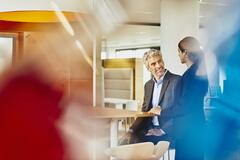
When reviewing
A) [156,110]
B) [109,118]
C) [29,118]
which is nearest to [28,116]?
[29,118]

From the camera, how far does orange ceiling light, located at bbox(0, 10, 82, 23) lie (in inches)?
51.9

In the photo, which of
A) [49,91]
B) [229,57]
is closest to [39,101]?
[49,91]

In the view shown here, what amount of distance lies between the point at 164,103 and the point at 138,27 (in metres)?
0.35

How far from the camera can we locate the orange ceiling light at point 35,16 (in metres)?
1.32

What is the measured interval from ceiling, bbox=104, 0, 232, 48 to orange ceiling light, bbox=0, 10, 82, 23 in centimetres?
18

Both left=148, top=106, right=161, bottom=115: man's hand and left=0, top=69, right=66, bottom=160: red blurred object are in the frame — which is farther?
left=148, top=106, right=161, bottom=115: man's hand

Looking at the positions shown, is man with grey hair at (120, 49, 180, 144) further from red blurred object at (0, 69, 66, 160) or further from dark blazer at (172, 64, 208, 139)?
red blurred object at (0, 69, 66, 160)

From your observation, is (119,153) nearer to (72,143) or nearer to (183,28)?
(72,143)

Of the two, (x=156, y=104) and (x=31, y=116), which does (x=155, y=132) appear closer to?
(x=156, y=104)

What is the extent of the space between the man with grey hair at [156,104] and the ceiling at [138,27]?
0.07m

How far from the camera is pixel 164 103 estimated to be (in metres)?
1.45

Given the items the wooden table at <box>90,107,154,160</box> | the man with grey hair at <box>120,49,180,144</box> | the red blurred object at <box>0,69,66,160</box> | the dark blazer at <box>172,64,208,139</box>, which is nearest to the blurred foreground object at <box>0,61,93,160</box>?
the red blurred object at <box>0,69,66,160</box>

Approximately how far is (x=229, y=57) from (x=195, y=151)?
456 mm

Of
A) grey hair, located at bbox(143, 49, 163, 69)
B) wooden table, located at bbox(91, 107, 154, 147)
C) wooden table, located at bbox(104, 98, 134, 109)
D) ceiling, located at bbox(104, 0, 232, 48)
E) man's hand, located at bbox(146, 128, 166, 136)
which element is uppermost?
ceiling, located at bbox(104, 0, 232, 48)
